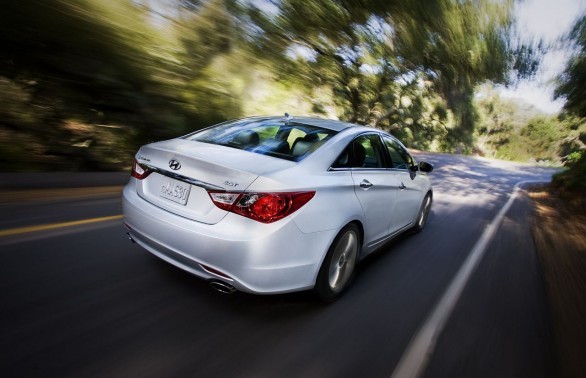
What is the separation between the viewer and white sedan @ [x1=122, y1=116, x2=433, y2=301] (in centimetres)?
270

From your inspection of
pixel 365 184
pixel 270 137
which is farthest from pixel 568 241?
pixel 270 137

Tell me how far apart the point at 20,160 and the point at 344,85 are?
15.7 metres

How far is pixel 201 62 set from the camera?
34.4ft

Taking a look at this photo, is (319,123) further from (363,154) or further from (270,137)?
(270,137)

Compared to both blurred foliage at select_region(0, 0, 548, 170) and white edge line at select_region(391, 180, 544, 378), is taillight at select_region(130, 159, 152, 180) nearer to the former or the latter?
white edge line at select_region(391, 180, 544, 378)

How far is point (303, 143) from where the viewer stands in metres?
3.54

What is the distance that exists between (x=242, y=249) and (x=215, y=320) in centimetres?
68

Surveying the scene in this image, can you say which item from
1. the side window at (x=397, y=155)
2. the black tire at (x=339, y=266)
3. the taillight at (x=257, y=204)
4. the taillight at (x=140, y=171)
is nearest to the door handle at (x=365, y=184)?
the black tire at (x=339, y=266)

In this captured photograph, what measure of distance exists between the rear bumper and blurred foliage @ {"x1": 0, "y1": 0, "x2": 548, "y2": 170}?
5382mm

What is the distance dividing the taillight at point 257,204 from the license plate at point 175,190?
0.23 metres

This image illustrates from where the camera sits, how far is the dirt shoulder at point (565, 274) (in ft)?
10.5

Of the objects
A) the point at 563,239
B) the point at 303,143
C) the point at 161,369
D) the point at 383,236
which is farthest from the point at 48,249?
the point at 563,239

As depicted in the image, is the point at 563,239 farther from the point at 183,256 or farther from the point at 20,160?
the point at 20,160

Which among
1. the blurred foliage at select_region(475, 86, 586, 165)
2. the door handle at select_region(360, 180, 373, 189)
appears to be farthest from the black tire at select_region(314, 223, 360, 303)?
the blurred foliage at select_region(475, 86, 586, 165)
